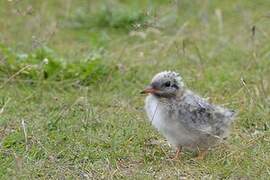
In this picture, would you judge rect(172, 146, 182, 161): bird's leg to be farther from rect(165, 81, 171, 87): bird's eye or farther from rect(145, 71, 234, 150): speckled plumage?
rect(165, 81, 171, 87): bird's eye

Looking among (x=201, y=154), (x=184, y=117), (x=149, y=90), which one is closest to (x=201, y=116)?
(x=184, y=117)

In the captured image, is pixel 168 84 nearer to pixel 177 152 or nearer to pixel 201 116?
pixel 201 116

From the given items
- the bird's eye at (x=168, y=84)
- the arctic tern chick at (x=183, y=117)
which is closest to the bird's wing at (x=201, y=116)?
the arctic tern chick at (x=183, y=117)

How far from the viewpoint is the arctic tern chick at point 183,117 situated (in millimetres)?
4973

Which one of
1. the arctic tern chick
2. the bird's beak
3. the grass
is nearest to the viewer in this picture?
the grass

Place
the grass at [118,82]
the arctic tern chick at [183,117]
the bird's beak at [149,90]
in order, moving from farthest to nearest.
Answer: the bird's beak at [149,90] → the arctic tern chick at [183,117] → the grass at [118,82]

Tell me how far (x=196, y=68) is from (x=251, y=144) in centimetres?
197

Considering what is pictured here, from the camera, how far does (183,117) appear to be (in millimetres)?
4980

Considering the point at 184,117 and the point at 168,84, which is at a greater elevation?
the point at 168,84

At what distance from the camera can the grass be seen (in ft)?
16.0

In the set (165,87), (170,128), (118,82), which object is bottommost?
(118,82)

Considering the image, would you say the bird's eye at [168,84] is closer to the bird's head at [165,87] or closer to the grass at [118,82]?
the bird's head at [165,87]

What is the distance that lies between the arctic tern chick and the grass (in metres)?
0.12

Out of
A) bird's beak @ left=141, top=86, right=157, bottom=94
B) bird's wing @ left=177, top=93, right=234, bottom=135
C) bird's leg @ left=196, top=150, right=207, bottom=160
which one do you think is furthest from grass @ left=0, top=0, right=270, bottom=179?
bird's beak @ left=141, top=86, right=157, bottom=94
